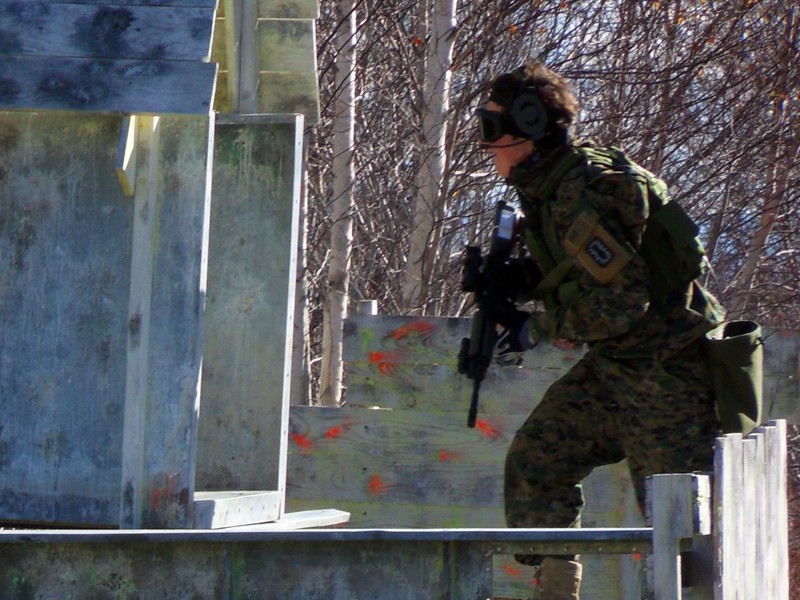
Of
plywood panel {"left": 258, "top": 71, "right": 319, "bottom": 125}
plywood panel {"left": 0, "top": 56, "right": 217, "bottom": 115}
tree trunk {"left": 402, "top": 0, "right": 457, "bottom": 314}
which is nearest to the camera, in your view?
plywood panel {"left": 0, "top": 56, "right": 217, "bottom": 115}

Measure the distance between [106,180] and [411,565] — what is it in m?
1.87

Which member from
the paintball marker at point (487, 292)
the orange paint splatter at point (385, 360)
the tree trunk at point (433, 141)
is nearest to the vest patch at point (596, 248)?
the paintball marker at point (487, 292)

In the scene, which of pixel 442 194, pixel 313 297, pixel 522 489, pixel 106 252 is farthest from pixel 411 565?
pixel 313 297

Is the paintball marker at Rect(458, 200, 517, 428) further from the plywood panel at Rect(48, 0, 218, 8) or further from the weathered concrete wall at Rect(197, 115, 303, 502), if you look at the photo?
the plywood panel at Rect(48, 0, 218, 8)

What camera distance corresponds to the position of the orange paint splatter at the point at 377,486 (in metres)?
5.97

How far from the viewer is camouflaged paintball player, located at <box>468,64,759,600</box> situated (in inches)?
150

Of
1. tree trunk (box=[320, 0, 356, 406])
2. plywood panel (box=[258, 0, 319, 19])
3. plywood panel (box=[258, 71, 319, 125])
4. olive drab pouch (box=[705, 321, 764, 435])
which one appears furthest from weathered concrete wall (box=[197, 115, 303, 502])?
tree trunk (box=[320, 0, 356, 406])

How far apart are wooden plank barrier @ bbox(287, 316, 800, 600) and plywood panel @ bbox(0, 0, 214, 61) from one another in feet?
8.05

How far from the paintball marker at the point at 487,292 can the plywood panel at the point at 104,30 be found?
1133mm

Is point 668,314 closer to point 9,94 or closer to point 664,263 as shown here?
point 664,263

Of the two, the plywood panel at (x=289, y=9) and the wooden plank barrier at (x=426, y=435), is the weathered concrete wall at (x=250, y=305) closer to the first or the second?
the plywood panel at (x=289, y=9)

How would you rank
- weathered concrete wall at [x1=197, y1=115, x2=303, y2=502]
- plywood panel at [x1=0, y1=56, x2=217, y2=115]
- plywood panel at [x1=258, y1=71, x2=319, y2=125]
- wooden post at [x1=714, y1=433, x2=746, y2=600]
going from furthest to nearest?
1. plywood panel at [x1=258, y1=71, x2=319, y2=125]
2. weathered concrete wall at [x1=197, y1=115, x2=303, y2=502]
3. plywood panel at [x1=0, y1=56, x2=217, y2=115]
4. wooden post at [x1=714, y1=433, x2=746, y2=600]

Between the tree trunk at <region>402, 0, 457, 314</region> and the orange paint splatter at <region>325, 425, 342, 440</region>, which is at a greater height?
the tree trunk at <region>402, 0, 457, 314</region>

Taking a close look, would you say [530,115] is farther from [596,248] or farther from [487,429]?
[487,429]
